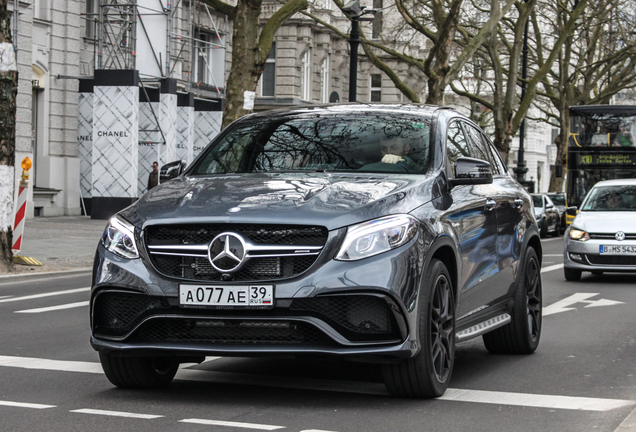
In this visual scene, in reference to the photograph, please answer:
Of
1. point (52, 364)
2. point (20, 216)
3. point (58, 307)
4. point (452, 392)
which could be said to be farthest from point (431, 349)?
point (20, 216)

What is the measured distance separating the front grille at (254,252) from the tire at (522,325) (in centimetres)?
293

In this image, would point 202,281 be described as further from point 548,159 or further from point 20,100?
point 548,159

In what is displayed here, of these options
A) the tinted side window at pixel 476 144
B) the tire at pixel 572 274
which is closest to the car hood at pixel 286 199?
the tinted side window at pixel 476 144

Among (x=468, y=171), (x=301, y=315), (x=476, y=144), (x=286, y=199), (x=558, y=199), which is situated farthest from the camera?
(x=558, y=199)

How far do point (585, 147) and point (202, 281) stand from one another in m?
27.7

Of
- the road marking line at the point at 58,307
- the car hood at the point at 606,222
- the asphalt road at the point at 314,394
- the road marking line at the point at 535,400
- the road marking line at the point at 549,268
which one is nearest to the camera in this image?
the asphalt road at the point at 314,394

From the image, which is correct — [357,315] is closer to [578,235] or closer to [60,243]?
[578,235]

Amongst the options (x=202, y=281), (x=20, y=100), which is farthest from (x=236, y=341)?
(x=20, y=100)

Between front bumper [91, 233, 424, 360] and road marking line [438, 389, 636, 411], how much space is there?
0.76 metres

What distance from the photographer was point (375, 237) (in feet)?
18.8

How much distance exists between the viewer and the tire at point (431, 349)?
5.92 metres

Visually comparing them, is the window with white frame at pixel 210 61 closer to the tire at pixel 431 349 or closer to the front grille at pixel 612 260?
the front grille at pixel 612 260

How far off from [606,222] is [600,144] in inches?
643

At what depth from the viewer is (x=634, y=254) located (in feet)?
51.2
